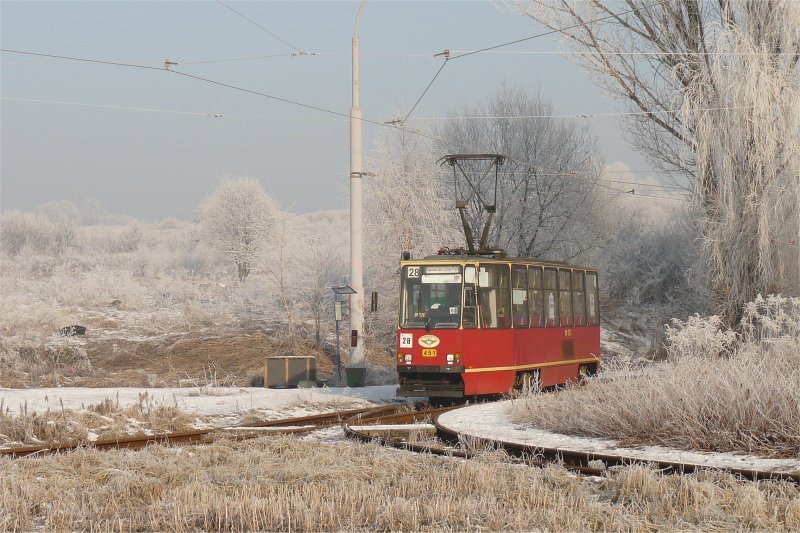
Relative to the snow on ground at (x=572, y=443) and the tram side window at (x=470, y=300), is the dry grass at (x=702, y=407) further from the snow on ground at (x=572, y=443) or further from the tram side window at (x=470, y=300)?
the tram side window at (x=470, y=300)

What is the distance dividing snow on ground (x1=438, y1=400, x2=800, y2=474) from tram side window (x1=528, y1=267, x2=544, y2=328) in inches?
163

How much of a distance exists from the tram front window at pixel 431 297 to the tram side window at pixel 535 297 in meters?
2.32

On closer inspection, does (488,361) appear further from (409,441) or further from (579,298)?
(409,441)

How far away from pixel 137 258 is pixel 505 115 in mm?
40522

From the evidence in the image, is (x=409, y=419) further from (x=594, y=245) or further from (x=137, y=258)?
(x=137, y=258)

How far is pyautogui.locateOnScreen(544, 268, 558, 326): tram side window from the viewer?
69.8 ft

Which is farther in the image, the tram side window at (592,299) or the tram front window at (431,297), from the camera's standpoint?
the tram side window at (592,299)

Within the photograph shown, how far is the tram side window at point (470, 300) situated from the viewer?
18516 millimetres

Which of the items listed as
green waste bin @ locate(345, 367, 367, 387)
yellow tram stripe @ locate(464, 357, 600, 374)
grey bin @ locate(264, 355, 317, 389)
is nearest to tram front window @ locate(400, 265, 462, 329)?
yellow tram stripe @ locate(464, 357, 600, 374)

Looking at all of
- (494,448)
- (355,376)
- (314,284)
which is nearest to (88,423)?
(494,448)

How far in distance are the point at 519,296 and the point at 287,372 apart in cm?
601

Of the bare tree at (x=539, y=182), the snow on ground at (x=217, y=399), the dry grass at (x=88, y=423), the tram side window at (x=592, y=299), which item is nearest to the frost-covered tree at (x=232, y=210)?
the bare tree at (x=539, y=182)

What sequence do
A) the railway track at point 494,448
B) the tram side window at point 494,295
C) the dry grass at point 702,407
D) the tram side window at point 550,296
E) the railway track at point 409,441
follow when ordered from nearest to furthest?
the railway track at point 494,448 < the railway track at point 409,441 < the dry grass at point 702,407 < the tram side window at point 494,295 < the tram side window at point 550,296

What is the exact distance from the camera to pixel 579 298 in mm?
23672
